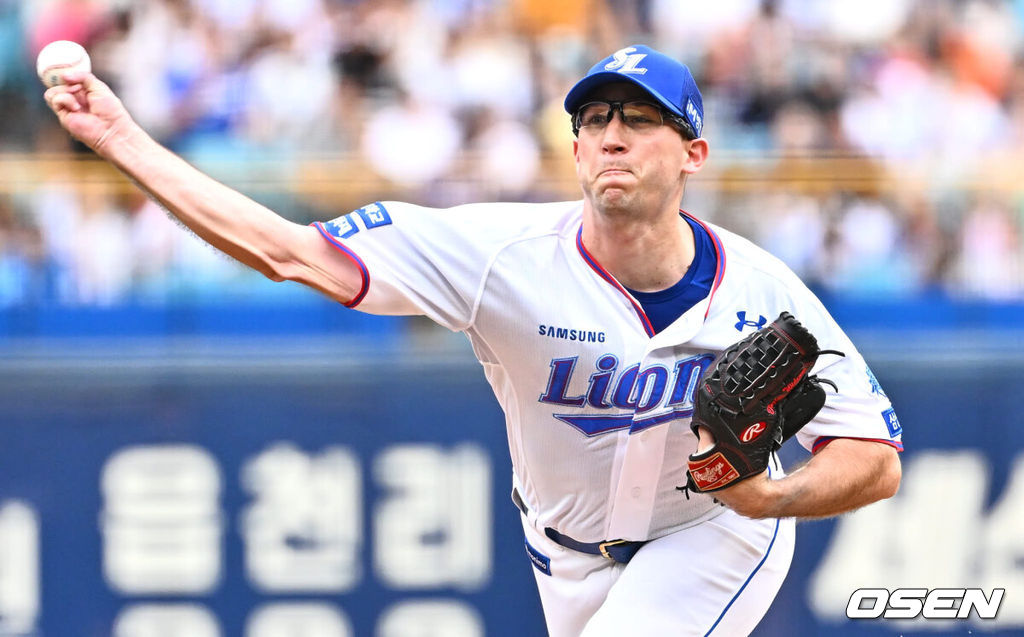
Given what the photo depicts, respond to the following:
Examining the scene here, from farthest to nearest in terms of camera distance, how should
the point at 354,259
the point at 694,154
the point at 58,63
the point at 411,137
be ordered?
the point at 411,137
the point at 694,154
the point at 354,259
the point at 58,63

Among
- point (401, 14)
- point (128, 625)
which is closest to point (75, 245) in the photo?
point (128, 625)

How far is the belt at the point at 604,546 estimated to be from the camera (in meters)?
4.24

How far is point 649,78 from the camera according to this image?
3.87 m

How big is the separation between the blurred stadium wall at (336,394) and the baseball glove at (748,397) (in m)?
3.84

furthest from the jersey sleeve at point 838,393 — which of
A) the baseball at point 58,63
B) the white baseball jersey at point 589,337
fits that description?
the baseball at point 58,63

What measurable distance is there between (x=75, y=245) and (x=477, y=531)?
2629mm

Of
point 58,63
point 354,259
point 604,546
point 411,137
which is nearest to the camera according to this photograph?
point 58,63

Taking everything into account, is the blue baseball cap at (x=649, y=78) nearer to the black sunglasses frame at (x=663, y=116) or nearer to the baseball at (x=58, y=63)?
the black sunglasses frame at (x=663, y=116)

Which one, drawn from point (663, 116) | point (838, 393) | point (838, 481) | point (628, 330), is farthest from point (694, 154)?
point (838, 481)

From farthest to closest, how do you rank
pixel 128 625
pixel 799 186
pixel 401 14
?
pixel 401 14 < pixel 799 186 < pixel 128 625

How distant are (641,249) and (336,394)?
142 inches

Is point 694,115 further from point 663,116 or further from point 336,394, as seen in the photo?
point 336,394

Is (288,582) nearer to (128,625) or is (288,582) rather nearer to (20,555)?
(128,625)

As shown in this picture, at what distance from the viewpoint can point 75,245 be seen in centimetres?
741
